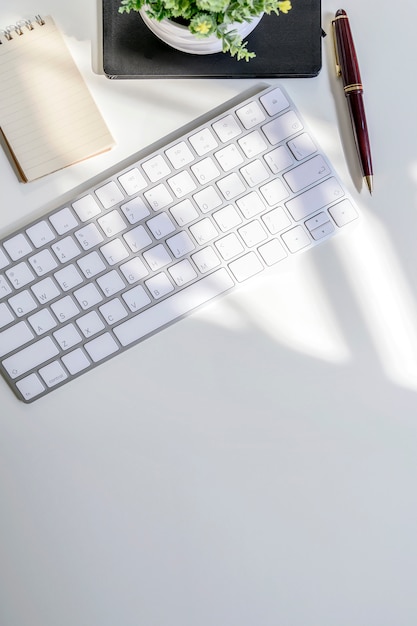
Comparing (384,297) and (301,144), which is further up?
(301,144)

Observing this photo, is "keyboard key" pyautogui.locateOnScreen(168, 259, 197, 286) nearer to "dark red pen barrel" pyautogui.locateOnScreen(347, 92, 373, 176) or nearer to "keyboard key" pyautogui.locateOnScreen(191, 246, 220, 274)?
"keyboard key" pyautogui.locateOnScreen(191, 246, 220, 274)

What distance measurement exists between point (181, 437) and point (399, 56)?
1.51ft

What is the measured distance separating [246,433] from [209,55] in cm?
40

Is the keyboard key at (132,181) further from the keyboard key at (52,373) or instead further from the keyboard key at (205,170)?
the keyboard key at (52,373)

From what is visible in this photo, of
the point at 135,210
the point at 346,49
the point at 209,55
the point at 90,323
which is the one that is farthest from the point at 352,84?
the point at 90,323

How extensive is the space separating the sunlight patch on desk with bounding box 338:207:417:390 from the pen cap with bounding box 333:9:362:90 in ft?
0.46

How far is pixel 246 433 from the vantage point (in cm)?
78

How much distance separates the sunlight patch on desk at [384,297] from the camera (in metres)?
0.76

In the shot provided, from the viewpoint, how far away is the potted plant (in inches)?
22.8

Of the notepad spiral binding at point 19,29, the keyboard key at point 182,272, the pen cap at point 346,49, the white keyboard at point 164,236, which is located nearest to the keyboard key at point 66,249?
the white keyboard at point 164,236

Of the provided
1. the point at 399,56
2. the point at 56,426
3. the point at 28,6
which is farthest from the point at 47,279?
the point at 399,56

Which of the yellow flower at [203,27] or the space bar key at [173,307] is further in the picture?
the space bar key at [173,307]

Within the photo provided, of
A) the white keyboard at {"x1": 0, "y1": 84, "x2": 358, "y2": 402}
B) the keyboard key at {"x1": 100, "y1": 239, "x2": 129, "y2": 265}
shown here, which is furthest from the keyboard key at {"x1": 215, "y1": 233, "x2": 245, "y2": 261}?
the keyboard key at {"x1": 100, "y1": 239, "x2": 129, "y2": 265}

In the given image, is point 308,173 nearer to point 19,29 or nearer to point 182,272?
point 182,272
